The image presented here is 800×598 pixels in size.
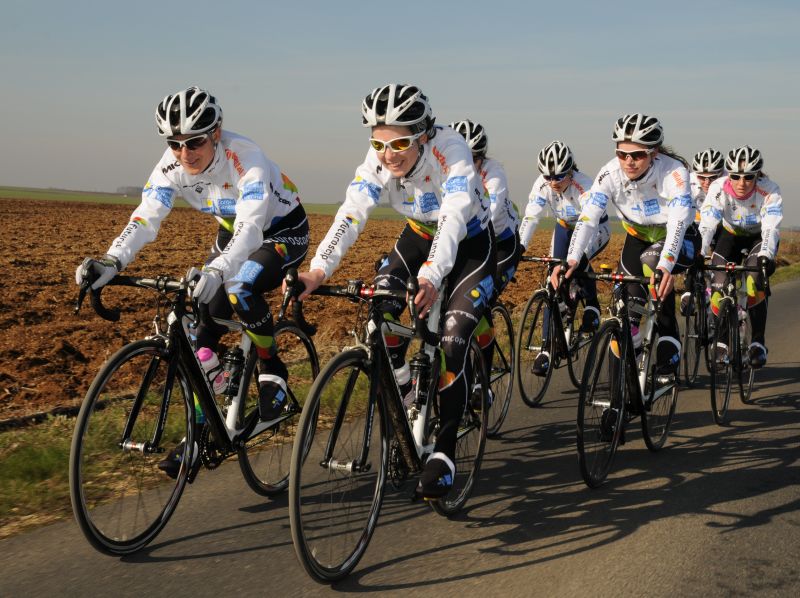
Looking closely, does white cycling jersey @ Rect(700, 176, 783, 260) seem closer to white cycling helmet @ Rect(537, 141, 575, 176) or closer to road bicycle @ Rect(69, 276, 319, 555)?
white cycling helmet @ Rect(537, 141, 575, 176)

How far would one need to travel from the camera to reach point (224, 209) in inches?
215

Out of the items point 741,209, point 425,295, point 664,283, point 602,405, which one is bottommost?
point 602,405

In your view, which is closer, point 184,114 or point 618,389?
point 184,114

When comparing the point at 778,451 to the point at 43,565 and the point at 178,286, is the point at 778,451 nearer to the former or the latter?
the point at 178,286

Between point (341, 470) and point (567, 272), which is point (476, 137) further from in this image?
point (341, 470)

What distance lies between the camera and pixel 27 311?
13109 millimetres

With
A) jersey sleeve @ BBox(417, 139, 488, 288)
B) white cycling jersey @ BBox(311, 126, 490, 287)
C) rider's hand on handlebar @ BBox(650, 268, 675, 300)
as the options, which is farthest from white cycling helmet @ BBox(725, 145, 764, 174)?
jersey sleeve @ BBox(417, 139, 488, 288)

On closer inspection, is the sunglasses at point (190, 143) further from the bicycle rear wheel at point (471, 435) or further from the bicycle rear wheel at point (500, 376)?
the bicycle rear wheel at point (500, 376)

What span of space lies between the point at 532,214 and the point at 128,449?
6.30 m

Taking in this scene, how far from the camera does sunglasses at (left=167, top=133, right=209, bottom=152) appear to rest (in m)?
4.91

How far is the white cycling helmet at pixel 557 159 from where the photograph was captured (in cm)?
927

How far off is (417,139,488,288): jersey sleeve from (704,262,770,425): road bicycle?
3440mm

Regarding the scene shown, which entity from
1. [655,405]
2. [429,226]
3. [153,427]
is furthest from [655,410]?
[153,427]

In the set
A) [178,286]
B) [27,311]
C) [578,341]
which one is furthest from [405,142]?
[27,311]
